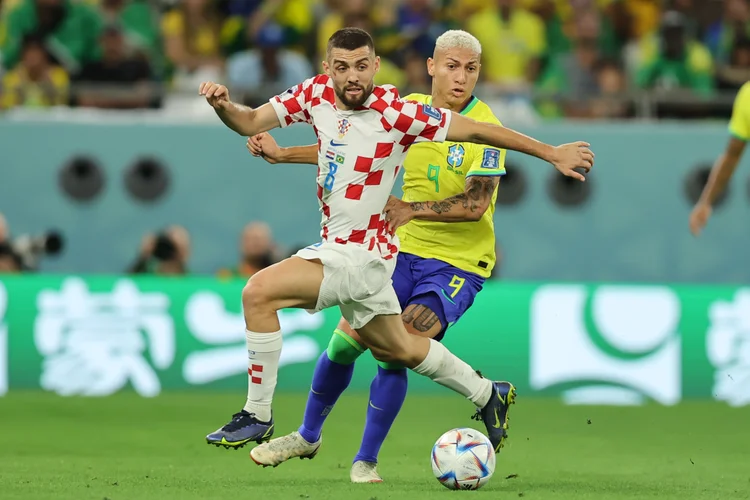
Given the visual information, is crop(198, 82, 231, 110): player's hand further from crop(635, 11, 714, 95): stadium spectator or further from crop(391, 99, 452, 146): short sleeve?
crop(635, 11, 714, 95): stadium spectator

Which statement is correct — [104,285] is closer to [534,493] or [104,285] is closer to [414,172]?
[414,172]

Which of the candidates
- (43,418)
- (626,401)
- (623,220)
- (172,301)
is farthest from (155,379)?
(623,220)

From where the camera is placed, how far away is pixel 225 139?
655 inches

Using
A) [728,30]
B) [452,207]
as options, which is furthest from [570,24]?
[452,207]

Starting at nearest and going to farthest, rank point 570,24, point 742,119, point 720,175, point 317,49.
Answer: point 742,119 → point 720,175 → point 317,49 → point 570,24

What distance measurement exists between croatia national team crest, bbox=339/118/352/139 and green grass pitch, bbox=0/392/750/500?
1.92 m

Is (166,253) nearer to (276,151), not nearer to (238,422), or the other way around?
(276,151)

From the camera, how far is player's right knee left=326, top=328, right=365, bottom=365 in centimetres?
848

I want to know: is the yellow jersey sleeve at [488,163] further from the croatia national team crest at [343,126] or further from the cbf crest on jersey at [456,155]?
the croatia national team crest at [343,126]

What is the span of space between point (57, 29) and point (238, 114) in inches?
357

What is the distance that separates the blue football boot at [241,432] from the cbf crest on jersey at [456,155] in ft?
6.28

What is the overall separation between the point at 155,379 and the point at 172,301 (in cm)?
79

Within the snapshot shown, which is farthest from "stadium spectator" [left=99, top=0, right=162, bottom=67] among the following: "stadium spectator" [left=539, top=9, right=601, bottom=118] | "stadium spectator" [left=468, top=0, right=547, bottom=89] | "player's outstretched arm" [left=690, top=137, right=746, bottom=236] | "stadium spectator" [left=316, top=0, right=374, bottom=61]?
"player's outstretched arm" [left=690, top=137, right=746, bottom=236]

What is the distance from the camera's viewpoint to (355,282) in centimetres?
777
